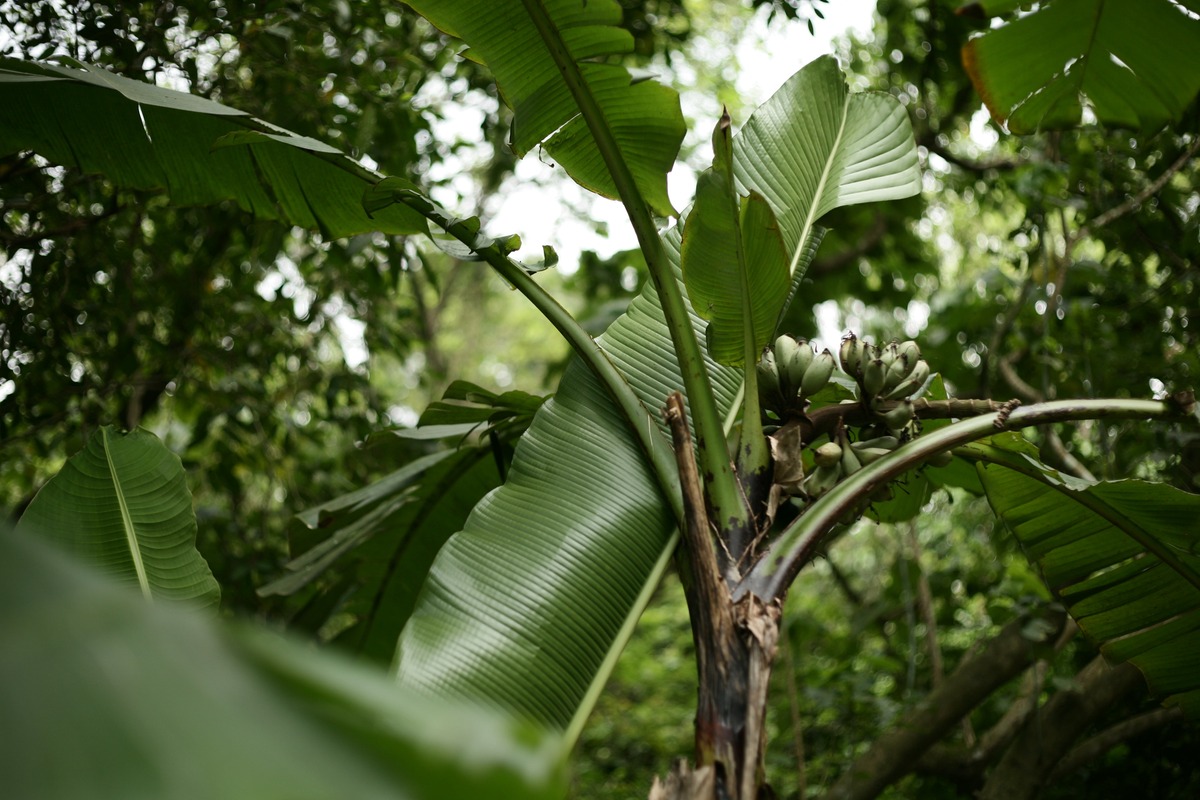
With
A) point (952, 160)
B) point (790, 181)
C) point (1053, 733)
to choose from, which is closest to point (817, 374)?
point (790, 181)

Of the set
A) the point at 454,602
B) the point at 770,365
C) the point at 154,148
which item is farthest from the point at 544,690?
the point at 154,148

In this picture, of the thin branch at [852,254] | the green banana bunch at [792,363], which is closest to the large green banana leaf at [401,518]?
the green banana bunch at [792,363]

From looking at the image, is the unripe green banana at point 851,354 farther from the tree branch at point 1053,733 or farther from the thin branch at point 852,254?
the thin branch at point 852,254

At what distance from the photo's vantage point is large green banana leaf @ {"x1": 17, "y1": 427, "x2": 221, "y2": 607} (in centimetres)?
145

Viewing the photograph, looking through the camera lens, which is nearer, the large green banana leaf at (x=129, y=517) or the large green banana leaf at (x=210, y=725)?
the large green banana leaf at (x=210, y=725)

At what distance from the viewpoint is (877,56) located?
165 inches

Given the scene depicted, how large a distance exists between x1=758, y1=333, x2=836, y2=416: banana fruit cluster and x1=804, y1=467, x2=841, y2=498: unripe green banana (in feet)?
0.43

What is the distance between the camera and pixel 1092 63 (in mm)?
1760

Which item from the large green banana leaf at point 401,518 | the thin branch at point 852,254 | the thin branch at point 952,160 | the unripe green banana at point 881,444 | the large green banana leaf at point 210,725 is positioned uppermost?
the thin branch at point 952,160

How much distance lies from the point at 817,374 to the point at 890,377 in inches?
4.8

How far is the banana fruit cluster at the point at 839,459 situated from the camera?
139cm

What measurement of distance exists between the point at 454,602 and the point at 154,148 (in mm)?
1076

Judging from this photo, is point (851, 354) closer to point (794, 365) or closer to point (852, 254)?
point (794, 365)

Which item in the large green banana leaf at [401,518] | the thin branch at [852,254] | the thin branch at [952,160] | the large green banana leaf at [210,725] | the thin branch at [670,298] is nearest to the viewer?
the large green banana leaf at [210,725]
